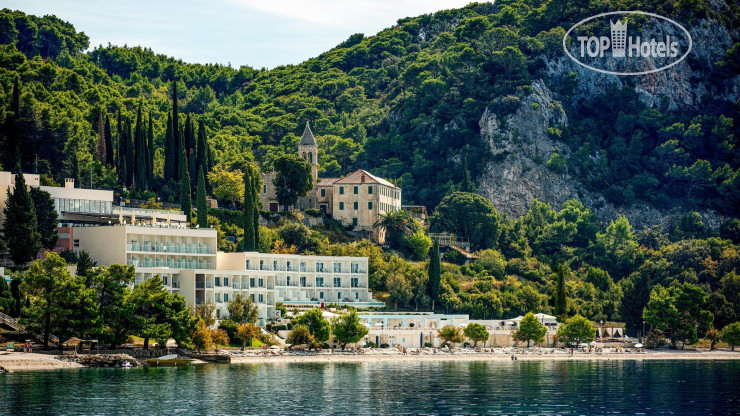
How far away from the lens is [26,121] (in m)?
113

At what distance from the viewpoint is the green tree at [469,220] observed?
466 feet

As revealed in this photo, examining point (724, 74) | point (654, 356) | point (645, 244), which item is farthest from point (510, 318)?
point (724, 74)

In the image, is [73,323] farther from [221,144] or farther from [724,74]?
[724,74]

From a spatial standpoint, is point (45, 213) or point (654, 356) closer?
point (45, 213)

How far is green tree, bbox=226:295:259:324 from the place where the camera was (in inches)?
3772

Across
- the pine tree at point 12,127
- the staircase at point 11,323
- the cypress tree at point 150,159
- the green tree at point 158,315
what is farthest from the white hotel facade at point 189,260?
the staircase at point 11,323

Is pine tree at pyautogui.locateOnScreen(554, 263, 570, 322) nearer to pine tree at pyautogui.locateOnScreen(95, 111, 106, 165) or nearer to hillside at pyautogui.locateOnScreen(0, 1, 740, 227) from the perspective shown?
hillside at pyautogui.locateOnScreen(0, 1, 740, 227)

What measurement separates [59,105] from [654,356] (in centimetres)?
7145

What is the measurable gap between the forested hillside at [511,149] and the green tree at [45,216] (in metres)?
15.2

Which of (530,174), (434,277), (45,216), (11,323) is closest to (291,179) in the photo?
(434,277)

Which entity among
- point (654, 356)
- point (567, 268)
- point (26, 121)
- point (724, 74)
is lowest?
point (654, 356)
